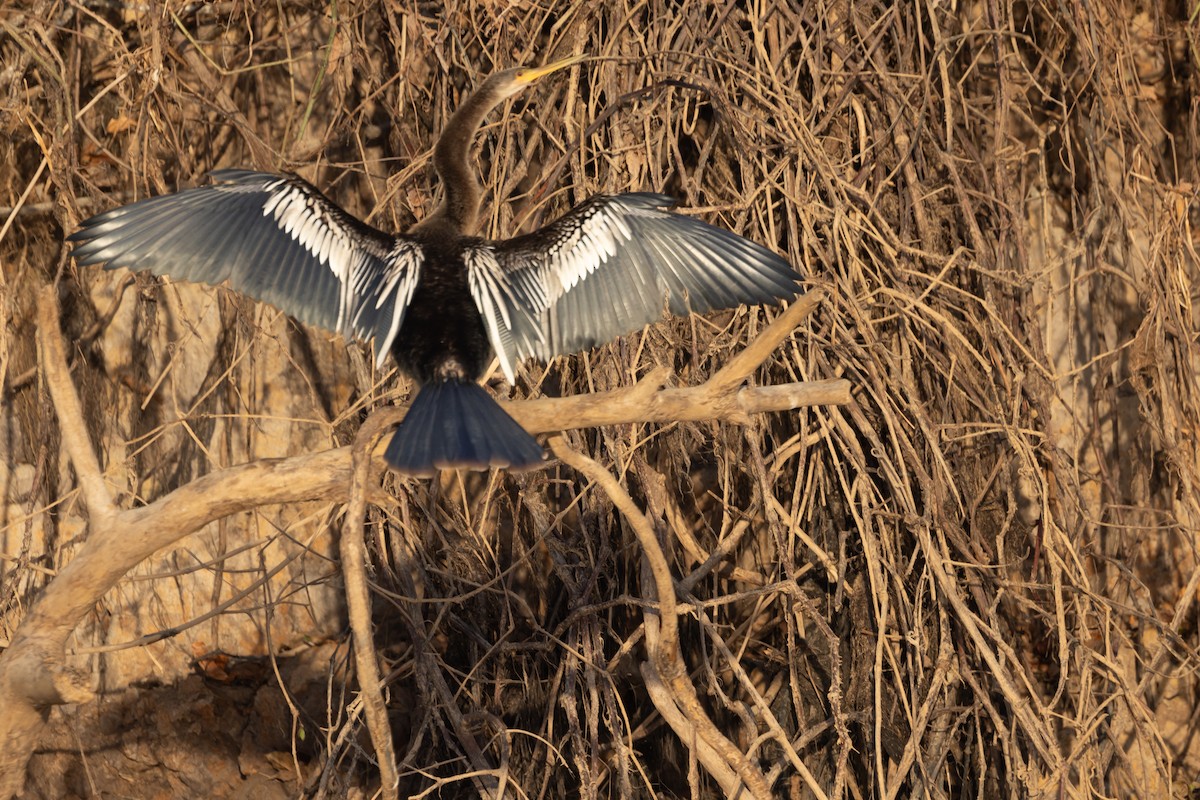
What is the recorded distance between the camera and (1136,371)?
3129 millimetres

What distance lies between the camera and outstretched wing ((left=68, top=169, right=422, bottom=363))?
237cm

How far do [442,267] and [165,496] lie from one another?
2.45 feet

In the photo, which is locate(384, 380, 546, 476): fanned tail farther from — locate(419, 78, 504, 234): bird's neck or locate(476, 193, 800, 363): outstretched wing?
locate(419, 78, 504, 234): bird's neck

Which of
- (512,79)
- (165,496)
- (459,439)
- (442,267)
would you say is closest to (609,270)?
(442,267)

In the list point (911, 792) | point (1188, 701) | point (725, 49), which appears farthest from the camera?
point (1188, 701)

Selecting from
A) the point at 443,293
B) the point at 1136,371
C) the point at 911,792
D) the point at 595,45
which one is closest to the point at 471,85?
the point at 595,45

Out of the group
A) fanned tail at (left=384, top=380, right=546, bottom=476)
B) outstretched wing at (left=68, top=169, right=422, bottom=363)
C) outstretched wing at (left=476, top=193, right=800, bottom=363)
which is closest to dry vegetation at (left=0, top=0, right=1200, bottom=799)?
outstretched wing at (left=476, top=193, right=800, bottom=363)

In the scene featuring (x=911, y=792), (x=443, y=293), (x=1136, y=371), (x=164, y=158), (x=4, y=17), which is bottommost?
(x=911, y=792)

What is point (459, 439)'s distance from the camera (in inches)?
75.5

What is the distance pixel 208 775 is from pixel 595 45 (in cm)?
222

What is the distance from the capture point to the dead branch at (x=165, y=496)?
1.85 m

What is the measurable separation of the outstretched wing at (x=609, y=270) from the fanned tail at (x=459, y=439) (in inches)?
15.9

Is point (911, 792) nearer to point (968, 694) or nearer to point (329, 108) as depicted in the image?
point (968, 694)

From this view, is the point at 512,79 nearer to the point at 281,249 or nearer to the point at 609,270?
the point at 609,270
